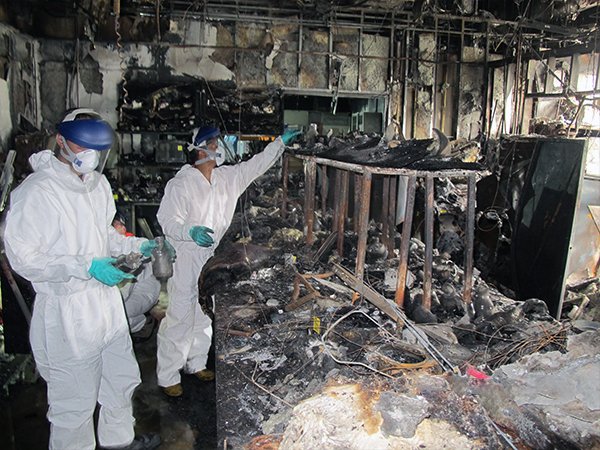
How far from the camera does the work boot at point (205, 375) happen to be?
4.29 m

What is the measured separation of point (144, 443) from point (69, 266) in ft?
5.20

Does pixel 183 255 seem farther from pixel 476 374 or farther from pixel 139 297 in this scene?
pixel 476 374

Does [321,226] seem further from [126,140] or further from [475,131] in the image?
[475,131]

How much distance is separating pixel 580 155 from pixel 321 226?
351 centimetres

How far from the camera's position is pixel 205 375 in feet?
14.1

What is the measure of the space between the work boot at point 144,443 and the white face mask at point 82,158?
77.2 inches

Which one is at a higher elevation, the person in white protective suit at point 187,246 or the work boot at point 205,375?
the person in white protective suit at point 187,246

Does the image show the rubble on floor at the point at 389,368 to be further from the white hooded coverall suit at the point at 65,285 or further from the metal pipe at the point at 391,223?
the white hooded coverall suit at the point at 65,285

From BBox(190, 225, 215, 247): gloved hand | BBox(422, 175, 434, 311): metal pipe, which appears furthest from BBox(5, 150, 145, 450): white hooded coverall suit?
BBox(422, 175, 434, 311): metal pipe

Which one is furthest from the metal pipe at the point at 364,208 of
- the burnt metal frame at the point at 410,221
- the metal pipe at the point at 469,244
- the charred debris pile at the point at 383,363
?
the metal pipe at the point at 469,244

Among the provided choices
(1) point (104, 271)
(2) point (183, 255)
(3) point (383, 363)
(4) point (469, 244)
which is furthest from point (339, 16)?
(1) point (104, 271)

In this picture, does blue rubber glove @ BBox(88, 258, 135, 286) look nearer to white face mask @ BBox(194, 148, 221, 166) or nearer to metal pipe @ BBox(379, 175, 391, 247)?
white face mask @ BBox(194, 148, 221, 166)

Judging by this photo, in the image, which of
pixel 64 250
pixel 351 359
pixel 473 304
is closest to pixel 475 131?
pixel 473 304

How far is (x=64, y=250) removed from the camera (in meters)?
2.75
